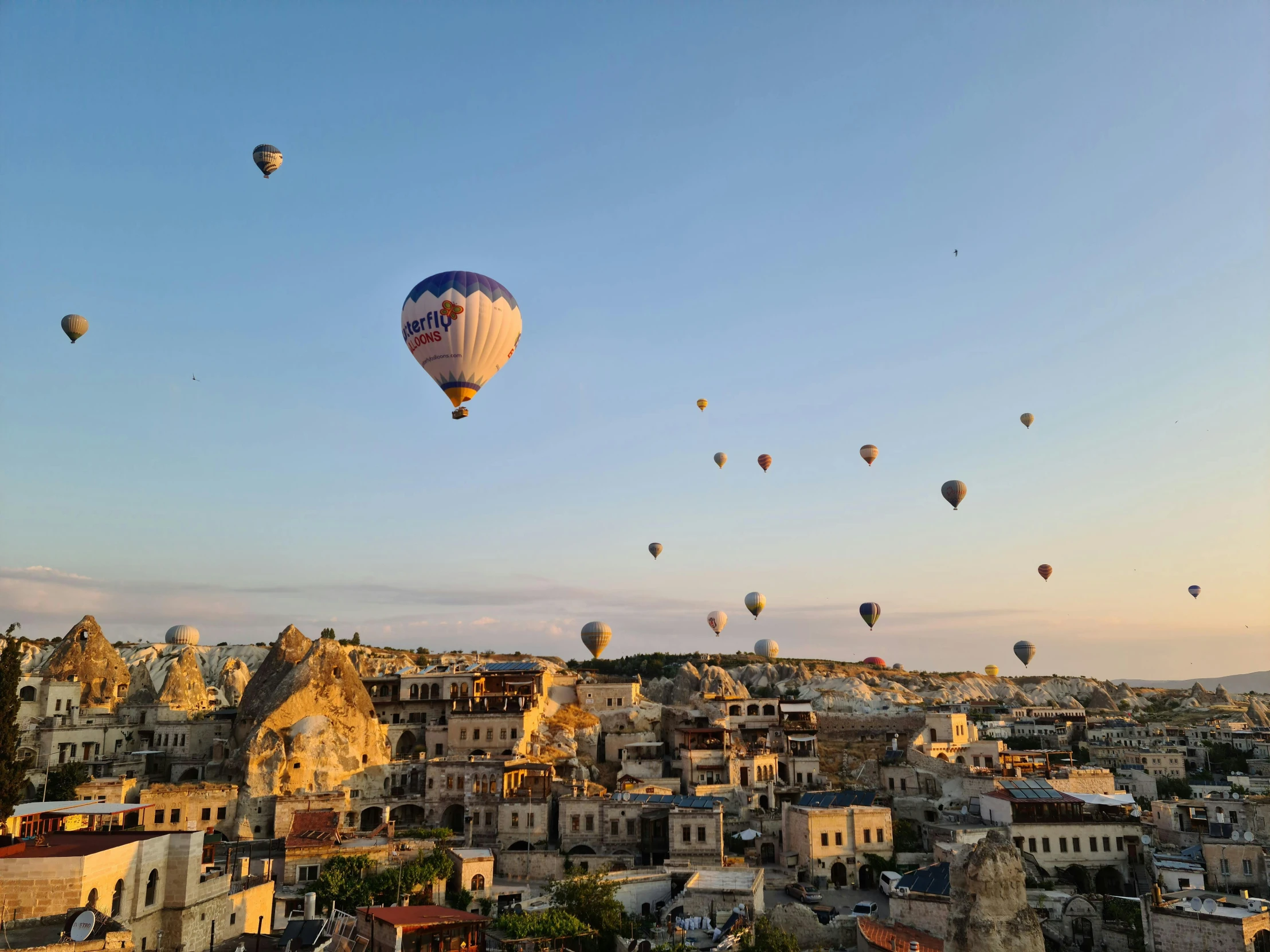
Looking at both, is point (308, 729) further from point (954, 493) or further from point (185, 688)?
point (954, 493)

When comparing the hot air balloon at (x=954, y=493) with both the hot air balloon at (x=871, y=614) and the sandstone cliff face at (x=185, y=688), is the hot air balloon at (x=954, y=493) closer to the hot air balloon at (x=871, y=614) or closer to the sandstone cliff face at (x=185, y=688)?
the hot air balloon at (x=871, y=614)

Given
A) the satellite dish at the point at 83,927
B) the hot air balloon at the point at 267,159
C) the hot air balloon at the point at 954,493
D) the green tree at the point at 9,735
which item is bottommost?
the satellite dish at the point at 83,927

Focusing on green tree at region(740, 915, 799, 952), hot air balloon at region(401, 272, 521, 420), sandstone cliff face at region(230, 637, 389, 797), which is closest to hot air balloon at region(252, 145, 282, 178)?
hot air balloon at region(401, 272, 521, 420)

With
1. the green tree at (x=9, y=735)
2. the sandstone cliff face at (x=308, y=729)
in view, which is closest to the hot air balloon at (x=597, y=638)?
the sandstone cliff face at (x=308, y=729)

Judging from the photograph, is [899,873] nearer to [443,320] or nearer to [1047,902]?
[1047,902]

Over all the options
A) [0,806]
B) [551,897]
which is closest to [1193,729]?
[551,897]
